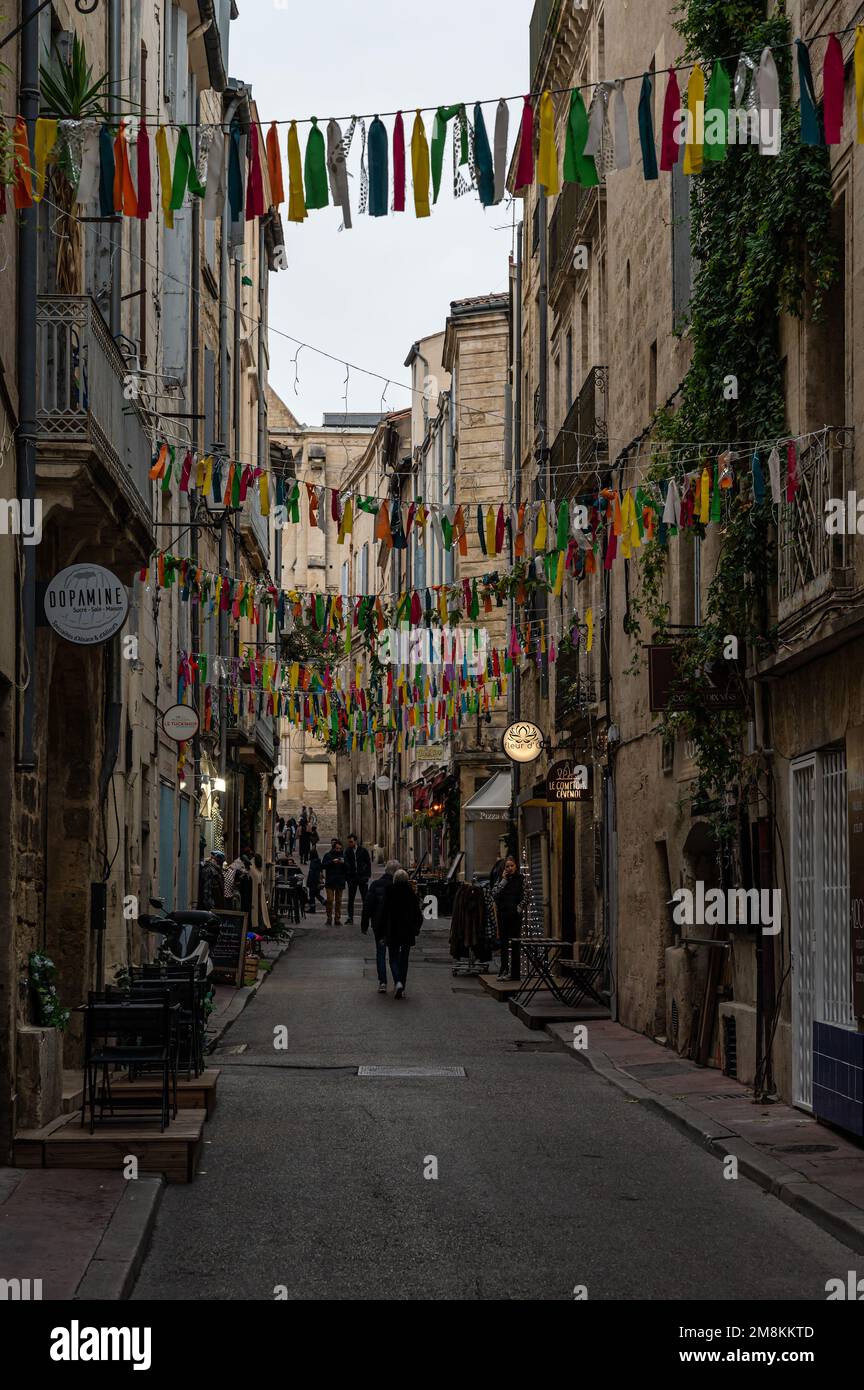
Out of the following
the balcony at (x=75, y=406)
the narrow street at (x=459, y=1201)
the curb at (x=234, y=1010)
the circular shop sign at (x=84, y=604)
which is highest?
the balcony at (x=75, y=406)

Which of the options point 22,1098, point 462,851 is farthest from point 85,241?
point 462,851

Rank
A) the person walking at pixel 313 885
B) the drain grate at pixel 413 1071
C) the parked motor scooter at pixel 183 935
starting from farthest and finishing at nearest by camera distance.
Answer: the person walking at pixel 313 885, the drain grate at pixel 413 1071, the parked motor scooter at pixel 183 935

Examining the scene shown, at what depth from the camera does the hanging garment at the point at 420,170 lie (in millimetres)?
10281

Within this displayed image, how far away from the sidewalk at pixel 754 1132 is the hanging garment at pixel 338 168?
5.75m

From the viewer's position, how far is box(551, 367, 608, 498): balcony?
1012 inches

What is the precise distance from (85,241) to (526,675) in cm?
2136

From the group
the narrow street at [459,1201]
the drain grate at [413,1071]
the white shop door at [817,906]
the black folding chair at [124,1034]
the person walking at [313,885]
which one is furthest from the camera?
the person walking at [313,885]

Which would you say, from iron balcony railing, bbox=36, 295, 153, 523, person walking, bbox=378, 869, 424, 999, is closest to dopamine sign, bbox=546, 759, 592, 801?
person walking, bbox=378, 869, 424, 999

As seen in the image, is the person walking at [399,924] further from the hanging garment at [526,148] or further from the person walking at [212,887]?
the hanging garment at [526,148]

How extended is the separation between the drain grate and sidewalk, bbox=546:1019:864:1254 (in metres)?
1.32

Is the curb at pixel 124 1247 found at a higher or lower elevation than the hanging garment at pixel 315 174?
lower

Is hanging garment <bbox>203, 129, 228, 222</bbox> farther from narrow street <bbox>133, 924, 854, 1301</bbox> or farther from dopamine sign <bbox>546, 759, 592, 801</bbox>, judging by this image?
dopamine sign <bbox>546, 759, 592, 801</bbox>

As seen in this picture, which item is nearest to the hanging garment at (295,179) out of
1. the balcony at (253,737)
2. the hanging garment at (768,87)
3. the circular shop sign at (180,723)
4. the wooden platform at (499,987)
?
the hanging garment at (768,87)

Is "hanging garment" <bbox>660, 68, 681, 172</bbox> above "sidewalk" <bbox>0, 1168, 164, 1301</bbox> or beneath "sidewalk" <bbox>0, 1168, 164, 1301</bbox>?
above
